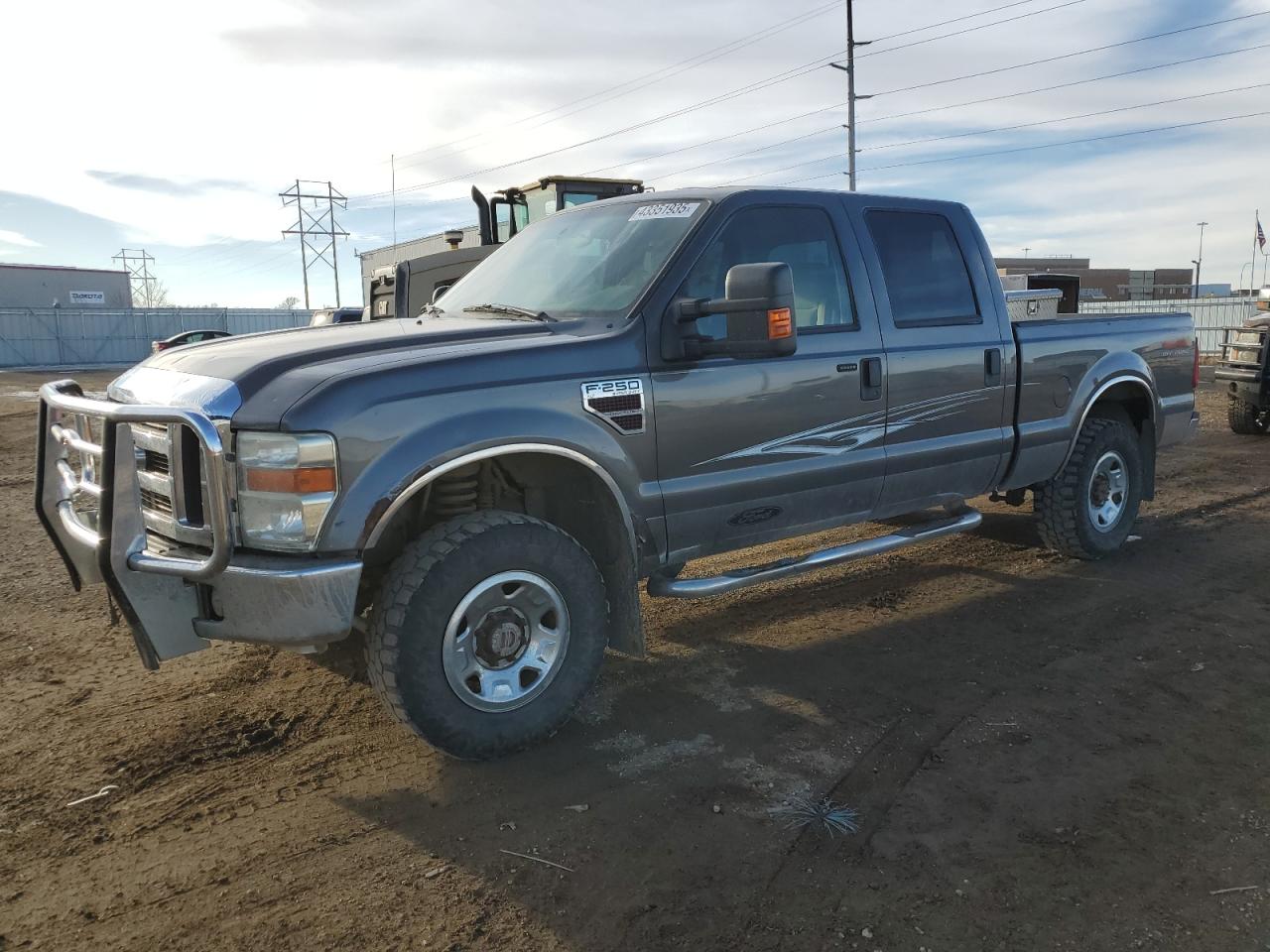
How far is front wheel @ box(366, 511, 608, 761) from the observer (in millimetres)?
3236

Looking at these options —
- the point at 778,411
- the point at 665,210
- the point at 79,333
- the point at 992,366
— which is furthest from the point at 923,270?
the point at 79,333

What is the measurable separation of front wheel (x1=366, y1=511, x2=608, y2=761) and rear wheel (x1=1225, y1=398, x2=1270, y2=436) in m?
10.6

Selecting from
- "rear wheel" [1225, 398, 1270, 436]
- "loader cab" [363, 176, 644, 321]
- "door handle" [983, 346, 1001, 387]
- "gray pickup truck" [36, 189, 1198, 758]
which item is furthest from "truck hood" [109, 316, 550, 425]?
"rear wheel" [1225, 398, 1270, 436]

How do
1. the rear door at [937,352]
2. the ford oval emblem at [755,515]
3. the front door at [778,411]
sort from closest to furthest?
the front door at [778,411] < the ford oval emblem at [755,515] < the rear door at [937,352]

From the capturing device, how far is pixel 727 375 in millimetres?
4016

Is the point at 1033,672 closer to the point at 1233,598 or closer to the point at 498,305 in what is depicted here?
the point at 1233,598

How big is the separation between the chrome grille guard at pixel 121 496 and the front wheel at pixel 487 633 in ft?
1.99

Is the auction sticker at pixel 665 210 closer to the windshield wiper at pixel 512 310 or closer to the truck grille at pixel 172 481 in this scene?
the windshield wiper at pixel 512 310

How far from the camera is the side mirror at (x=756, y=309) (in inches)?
141

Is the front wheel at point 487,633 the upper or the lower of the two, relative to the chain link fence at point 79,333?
lower

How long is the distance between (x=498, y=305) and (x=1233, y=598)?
4.32m

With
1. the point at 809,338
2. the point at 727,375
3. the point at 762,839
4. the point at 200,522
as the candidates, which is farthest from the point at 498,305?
the point at 762,839

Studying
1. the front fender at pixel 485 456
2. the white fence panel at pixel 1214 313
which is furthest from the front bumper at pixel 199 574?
the white fence panel at pixel 1214 313

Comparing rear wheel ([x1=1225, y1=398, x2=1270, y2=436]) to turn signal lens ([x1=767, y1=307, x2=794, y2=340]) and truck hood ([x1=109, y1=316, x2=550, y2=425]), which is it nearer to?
turn signal lens ([x1=767, y1=307, x2=794, y2=340])
